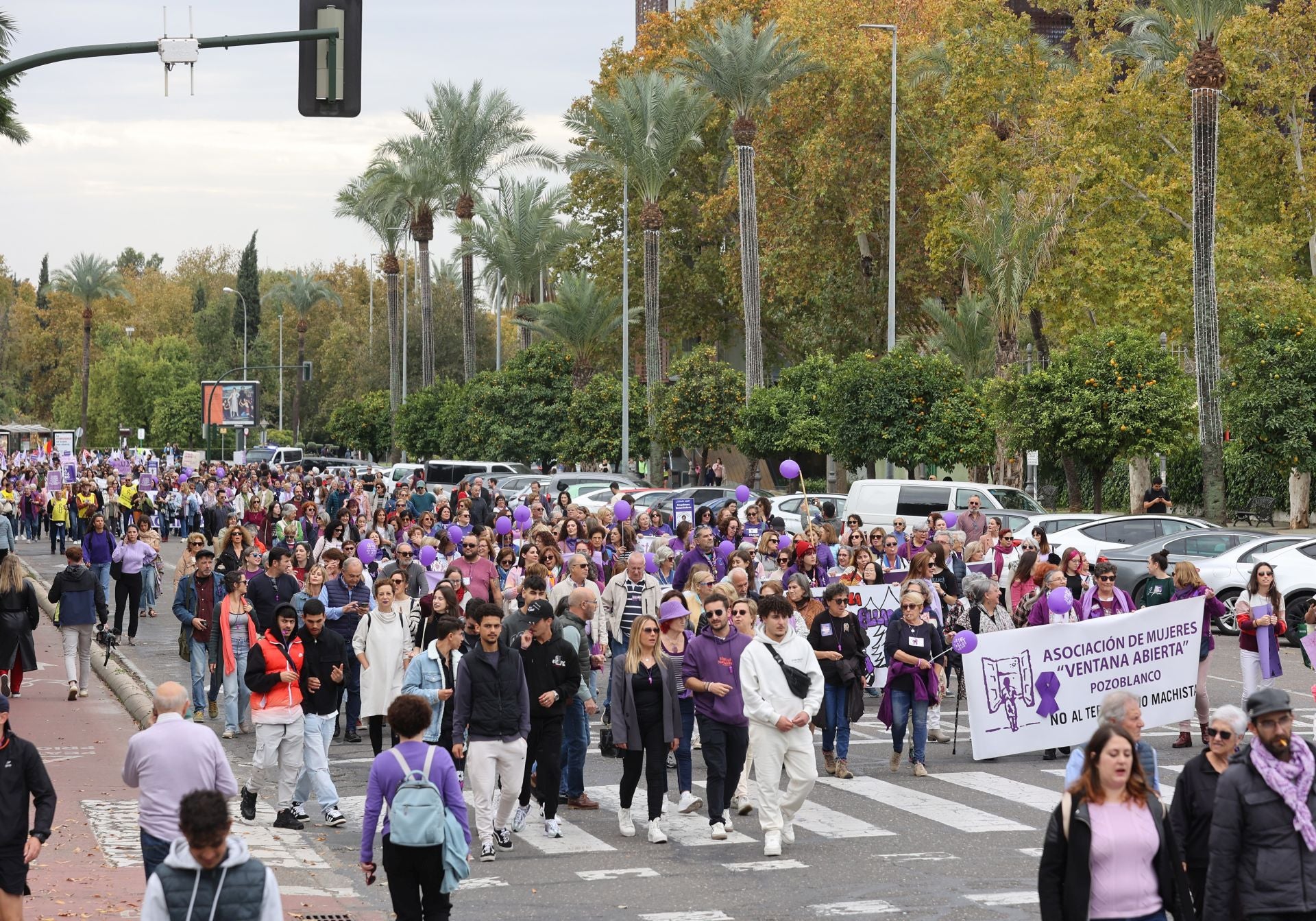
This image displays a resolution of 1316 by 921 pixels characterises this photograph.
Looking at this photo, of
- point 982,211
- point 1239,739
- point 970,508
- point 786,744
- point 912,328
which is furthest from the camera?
point 912,328

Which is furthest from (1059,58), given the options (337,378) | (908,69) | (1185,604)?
(337,378)

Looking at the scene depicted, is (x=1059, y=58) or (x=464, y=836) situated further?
(x=1059, y=58)

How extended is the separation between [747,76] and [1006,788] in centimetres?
3352

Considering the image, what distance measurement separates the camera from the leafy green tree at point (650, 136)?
1879 inches

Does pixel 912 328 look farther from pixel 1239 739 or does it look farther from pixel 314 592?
pixel 1239 739

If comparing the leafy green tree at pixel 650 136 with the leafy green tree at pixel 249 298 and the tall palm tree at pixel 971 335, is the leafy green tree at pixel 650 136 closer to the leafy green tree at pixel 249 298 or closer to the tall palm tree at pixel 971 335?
the tall palm tree at pixel 971 335

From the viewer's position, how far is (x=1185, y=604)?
1449cm

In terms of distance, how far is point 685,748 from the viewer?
12.5 m

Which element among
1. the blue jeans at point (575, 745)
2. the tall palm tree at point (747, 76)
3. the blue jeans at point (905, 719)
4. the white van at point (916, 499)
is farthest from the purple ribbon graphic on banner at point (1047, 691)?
the tall palm tree at point (747, 76)

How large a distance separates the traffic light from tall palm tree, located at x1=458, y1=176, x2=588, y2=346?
48.3 meters

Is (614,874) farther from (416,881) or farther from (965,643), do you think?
(965,643)

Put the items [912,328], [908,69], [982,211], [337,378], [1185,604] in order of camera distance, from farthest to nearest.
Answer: [337,378] → [912,328] → [908,69] → [982,211] → [1185,604]

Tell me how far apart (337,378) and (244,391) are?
30.2 metres

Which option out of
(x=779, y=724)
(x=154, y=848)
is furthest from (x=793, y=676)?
(x=154, y=848)
